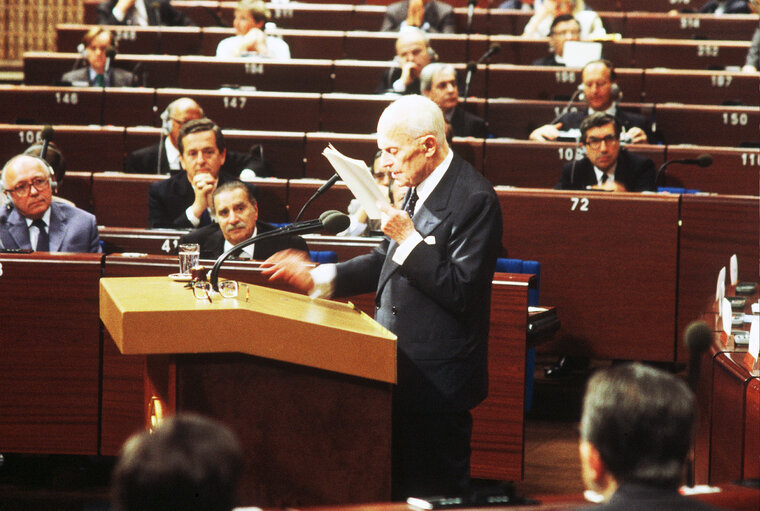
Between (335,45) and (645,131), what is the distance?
2554 millimetres

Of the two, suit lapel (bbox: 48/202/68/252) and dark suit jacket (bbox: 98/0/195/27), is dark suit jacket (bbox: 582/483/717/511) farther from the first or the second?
dark suit jacket (bbox: 98/0/195/27)

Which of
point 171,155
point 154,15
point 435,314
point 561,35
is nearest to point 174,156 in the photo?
point 171,155

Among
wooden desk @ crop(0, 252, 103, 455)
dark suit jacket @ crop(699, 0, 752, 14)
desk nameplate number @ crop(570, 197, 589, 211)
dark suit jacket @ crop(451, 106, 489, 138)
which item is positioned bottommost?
wooden desk @ crop(0, 252, 103, 455)

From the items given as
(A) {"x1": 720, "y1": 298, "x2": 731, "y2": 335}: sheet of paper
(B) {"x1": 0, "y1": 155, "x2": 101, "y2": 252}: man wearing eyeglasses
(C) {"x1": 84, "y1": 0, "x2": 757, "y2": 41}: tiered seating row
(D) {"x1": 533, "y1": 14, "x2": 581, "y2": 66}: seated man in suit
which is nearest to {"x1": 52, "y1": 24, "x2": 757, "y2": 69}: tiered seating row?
(C) {"x1": 84, "y1": 0, "x2": 757, "y2": 41}: tiered seating row

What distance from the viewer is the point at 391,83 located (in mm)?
6324

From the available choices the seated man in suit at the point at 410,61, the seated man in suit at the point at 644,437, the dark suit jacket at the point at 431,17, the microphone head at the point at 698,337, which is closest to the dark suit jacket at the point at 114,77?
the seated man in suit at the point at 410,61

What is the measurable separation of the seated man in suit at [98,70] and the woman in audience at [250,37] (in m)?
0.66

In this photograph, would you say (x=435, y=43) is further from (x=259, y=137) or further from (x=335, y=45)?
(x=259, y=137)

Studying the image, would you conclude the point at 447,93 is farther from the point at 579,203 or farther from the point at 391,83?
the point at 579,203

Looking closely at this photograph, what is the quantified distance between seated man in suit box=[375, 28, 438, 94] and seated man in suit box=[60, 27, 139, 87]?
1.72 meters

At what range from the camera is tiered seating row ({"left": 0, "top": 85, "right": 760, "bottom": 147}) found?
5.79 meters

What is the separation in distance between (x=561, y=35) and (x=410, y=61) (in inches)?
45.2

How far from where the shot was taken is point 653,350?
14.1 feet

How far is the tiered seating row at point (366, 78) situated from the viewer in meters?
6.26
